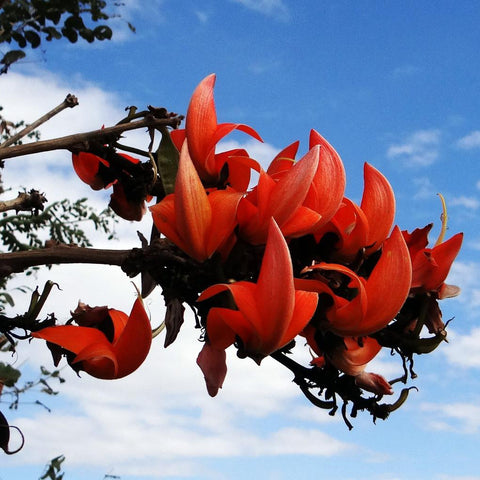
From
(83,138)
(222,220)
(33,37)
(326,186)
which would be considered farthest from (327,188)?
(33,37)

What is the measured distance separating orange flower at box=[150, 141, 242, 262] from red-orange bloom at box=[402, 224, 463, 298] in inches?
7.3

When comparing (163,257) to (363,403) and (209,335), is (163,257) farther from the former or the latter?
(363,403)

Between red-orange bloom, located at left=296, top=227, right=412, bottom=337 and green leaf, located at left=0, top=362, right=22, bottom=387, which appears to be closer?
red-orange bloom, located at left=296, top=227, right=412, bottom=337

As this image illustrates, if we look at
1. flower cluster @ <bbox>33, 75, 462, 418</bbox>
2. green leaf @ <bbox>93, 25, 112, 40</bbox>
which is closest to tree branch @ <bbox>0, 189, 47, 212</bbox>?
flower cluster @ <bbox>33, 75, 462, 418</bbox>

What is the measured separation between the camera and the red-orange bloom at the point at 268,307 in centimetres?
53

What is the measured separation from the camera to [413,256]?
670 millimetres

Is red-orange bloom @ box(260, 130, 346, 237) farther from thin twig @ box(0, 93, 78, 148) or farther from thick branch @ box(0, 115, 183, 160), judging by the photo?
thin twig @ box(0, 93, 78, 148)

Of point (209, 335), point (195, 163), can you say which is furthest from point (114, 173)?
point (209, 335)

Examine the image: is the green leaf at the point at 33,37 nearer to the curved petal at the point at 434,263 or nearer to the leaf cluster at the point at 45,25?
the leaf cluster at the point at 45,25

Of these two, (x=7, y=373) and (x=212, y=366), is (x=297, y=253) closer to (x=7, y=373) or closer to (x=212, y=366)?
(x=212, y=366)

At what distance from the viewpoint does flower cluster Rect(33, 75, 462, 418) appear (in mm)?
568

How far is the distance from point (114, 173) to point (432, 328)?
43cm

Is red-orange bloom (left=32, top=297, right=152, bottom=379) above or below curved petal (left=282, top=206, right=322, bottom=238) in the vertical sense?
below

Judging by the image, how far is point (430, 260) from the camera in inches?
25.9
